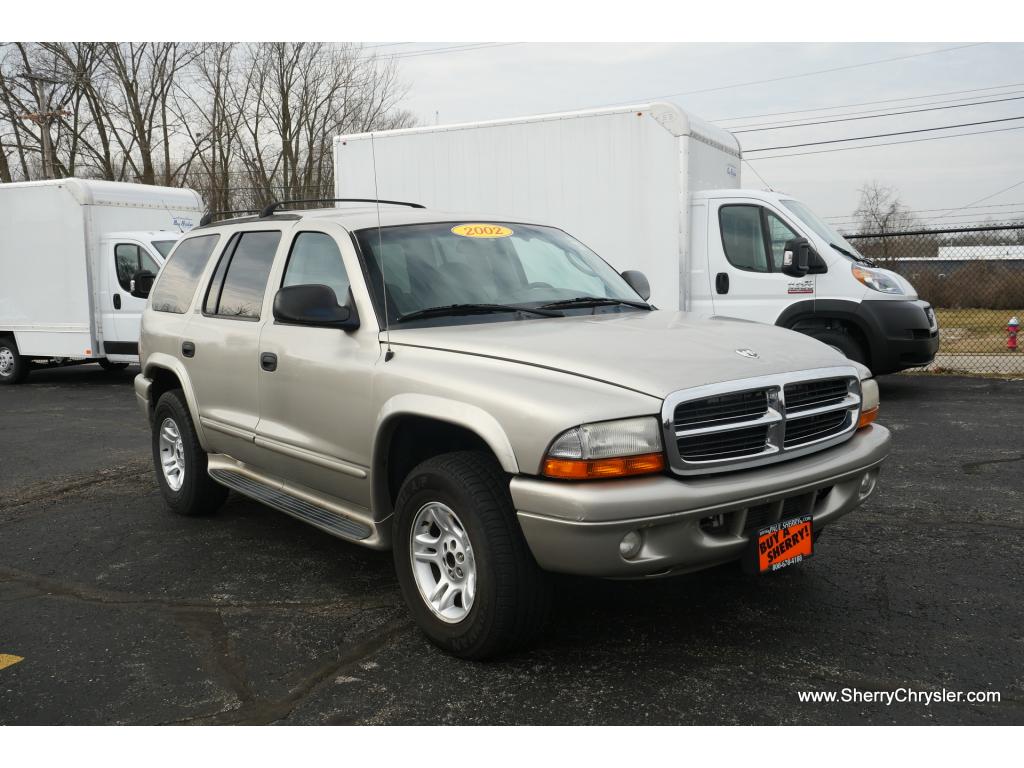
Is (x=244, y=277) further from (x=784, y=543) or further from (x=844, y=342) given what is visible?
(x=844, y=342)

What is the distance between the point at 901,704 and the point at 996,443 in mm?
5247

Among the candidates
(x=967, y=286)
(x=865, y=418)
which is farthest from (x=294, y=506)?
(x=967, y=286)

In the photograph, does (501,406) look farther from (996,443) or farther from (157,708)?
(996,443)

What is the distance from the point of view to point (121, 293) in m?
13.3

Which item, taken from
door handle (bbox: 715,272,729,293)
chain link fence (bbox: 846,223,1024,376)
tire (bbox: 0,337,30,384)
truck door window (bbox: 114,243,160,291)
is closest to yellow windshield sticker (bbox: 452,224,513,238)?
door handle (bbox: 715,272,729,293)

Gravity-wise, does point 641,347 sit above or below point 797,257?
below

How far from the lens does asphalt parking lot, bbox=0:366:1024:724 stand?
10.3 ft

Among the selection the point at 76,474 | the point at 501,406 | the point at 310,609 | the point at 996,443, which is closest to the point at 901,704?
the point at 501,406

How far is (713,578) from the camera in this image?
4340 millimetres

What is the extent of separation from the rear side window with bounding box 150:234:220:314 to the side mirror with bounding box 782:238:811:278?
615 centimetres

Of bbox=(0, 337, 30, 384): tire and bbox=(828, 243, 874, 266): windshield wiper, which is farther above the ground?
bbox=(828, 243, 874, 266): windshield wiper

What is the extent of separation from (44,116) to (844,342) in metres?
28.5

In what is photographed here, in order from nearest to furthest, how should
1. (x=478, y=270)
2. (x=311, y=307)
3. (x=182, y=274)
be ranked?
(x=311, y=307)
(x=478, y=270)
(x=182, y=274)

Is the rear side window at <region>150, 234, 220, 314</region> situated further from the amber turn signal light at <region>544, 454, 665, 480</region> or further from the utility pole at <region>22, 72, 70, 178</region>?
the utility pole at <region>22, 72, 70, 178</region>
